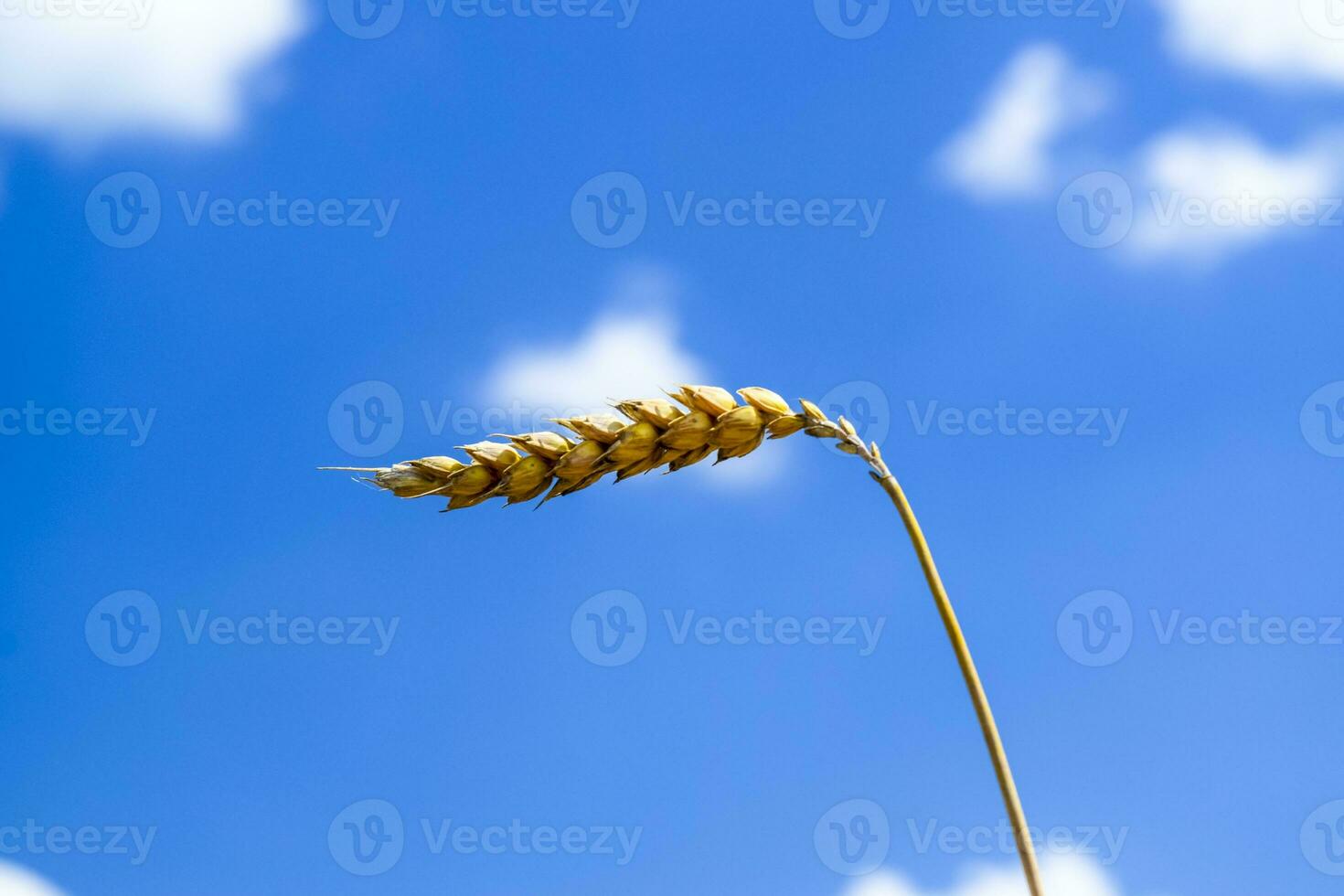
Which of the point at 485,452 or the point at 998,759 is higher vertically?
the point at 485,452

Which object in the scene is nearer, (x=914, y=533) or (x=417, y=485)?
(x=914, y=533)

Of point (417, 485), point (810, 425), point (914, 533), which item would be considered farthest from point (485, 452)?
point (914, 533)

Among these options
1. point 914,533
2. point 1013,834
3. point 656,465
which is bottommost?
point 1013,834

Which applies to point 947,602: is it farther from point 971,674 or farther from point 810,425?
point 810,425

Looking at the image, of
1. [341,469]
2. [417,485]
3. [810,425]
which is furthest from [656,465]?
[341,469]
